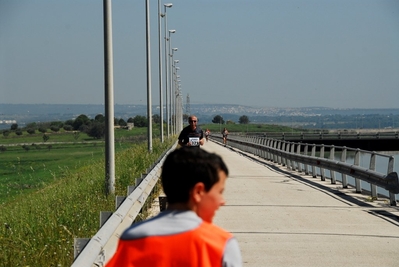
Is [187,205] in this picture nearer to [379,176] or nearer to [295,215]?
[295,215]

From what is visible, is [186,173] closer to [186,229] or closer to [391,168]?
[186,229]

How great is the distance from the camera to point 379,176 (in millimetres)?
18219

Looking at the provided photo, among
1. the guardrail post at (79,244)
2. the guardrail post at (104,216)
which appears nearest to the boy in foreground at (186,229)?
the guardrail post at (79,244)

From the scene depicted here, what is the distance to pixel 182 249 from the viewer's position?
323 cm

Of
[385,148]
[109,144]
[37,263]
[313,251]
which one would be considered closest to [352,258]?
[313,251]

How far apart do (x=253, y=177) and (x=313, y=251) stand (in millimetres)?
17151

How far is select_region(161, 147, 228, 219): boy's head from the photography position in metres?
3.36

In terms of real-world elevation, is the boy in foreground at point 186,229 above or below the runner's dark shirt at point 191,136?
above

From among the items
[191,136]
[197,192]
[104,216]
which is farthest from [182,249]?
[191,136]

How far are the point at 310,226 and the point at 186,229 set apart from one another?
1141 centimetres

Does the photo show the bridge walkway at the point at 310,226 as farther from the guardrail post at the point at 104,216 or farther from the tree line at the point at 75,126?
the tree line at the point at 75,126

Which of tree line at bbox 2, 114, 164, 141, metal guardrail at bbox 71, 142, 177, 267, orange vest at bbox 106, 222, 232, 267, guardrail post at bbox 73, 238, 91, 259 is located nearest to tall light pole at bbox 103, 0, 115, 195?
metal guardrail at bbox 71, 142, 177, 267

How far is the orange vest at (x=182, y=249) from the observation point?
126 inches

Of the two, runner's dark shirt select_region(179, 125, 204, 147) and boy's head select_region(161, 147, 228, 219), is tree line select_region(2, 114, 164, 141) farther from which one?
boy's head select_region(161, 147, 228, 219)
